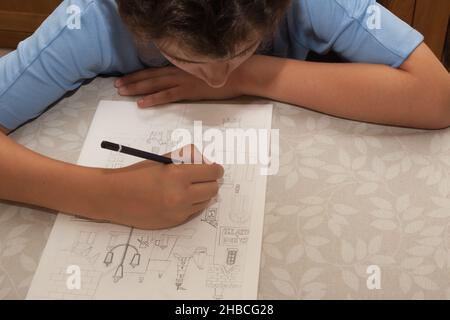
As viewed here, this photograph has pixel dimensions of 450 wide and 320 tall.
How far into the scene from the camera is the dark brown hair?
52 cm

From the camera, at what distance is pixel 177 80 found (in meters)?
0.75

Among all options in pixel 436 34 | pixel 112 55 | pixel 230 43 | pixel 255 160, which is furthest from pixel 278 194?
pixel 436 34

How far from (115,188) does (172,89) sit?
17 cm

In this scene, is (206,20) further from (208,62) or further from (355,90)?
(355,90)

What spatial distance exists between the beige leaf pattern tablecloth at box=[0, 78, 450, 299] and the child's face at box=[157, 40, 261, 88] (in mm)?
102

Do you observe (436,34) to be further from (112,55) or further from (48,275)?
(48,275)

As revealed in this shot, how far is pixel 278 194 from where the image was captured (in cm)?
65

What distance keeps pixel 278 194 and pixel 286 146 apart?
2.9 inches

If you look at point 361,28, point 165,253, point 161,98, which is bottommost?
point 165,253

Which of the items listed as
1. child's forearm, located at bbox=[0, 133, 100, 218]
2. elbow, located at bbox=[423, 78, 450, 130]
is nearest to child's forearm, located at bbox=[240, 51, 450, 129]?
elbow, located at bbox=[423, 78, 450, 130]

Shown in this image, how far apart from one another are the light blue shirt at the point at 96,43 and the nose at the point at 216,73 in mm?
118

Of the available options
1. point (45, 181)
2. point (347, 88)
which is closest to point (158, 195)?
point (45, 181)

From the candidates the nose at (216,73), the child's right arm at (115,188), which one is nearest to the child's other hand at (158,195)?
the child's right arm at (115,188)

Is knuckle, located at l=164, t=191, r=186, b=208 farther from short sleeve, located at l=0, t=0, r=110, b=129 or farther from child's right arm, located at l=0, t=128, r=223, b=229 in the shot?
short sleeve, located at l=0, t=0, r=110, b=129
